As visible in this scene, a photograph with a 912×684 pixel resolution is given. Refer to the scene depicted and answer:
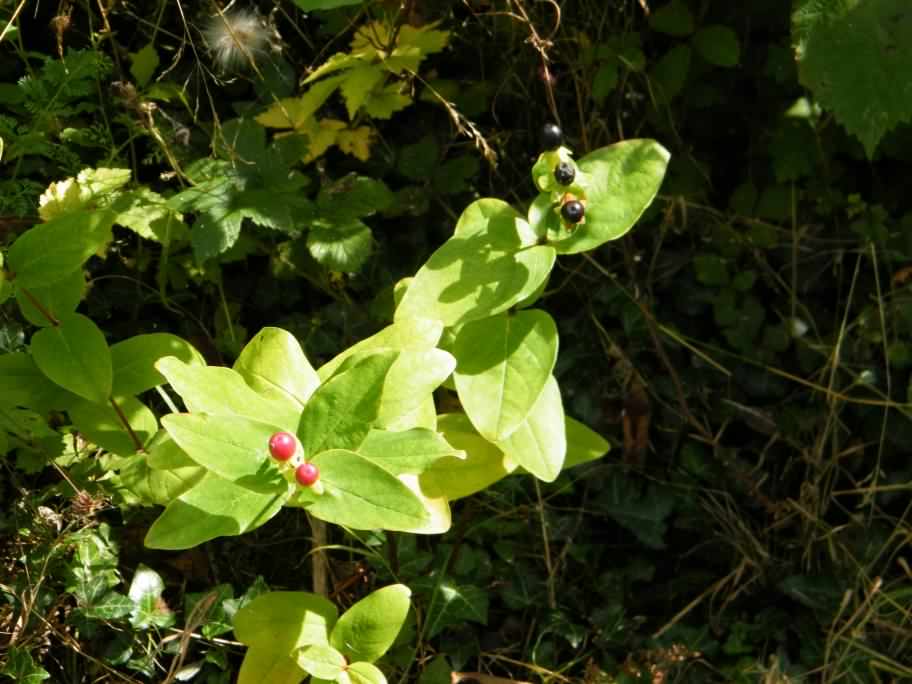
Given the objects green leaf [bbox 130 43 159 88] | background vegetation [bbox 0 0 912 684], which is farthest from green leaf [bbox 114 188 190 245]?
green leaf [bbox 130 43 159 88]

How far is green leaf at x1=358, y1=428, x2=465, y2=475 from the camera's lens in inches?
47.8

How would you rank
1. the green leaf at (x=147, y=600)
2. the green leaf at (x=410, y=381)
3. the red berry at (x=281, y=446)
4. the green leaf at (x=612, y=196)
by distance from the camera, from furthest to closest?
the green leaf at (x=147, y=600)
the green leaf at (x=612, y=196)
the green leaf at (x=410, y=381)
the red berry at (x=281, y=446)

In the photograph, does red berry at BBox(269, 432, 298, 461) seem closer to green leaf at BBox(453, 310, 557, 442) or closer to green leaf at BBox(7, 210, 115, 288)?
green leaf at BBox(453, 310, 557, 442)

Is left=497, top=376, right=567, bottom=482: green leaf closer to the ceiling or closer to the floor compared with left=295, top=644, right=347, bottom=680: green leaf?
closer to the ceiling

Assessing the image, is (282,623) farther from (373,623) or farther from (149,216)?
(149,216)

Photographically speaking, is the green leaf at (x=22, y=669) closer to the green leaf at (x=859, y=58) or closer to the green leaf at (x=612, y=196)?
the green leaf at (x=612, y=196)

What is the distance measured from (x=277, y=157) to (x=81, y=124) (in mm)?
342

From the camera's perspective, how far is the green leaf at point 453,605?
5.50 feet

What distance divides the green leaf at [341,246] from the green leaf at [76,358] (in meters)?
0.42

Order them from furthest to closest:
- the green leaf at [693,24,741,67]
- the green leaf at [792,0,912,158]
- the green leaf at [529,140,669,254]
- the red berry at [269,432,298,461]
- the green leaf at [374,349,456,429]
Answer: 1. the green leaf at [693,24,741,67]
2. the green leaf at [792,0,912,158]
3. the green leaf at [529,140,669,254]
4. the green leaf at [374,349,456,429]
5. the red berry at [269,432,298,461]

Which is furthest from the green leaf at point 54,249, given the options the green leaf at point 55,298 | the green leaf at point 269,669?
the green leaf at point 269,669

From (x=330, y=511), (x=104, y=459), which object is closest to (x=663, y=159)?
(x=330, y=511)

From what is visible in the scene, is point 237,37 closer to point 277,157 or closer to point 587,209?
point 277,157

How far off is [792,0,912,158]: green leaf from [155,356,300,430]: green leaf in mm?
997
